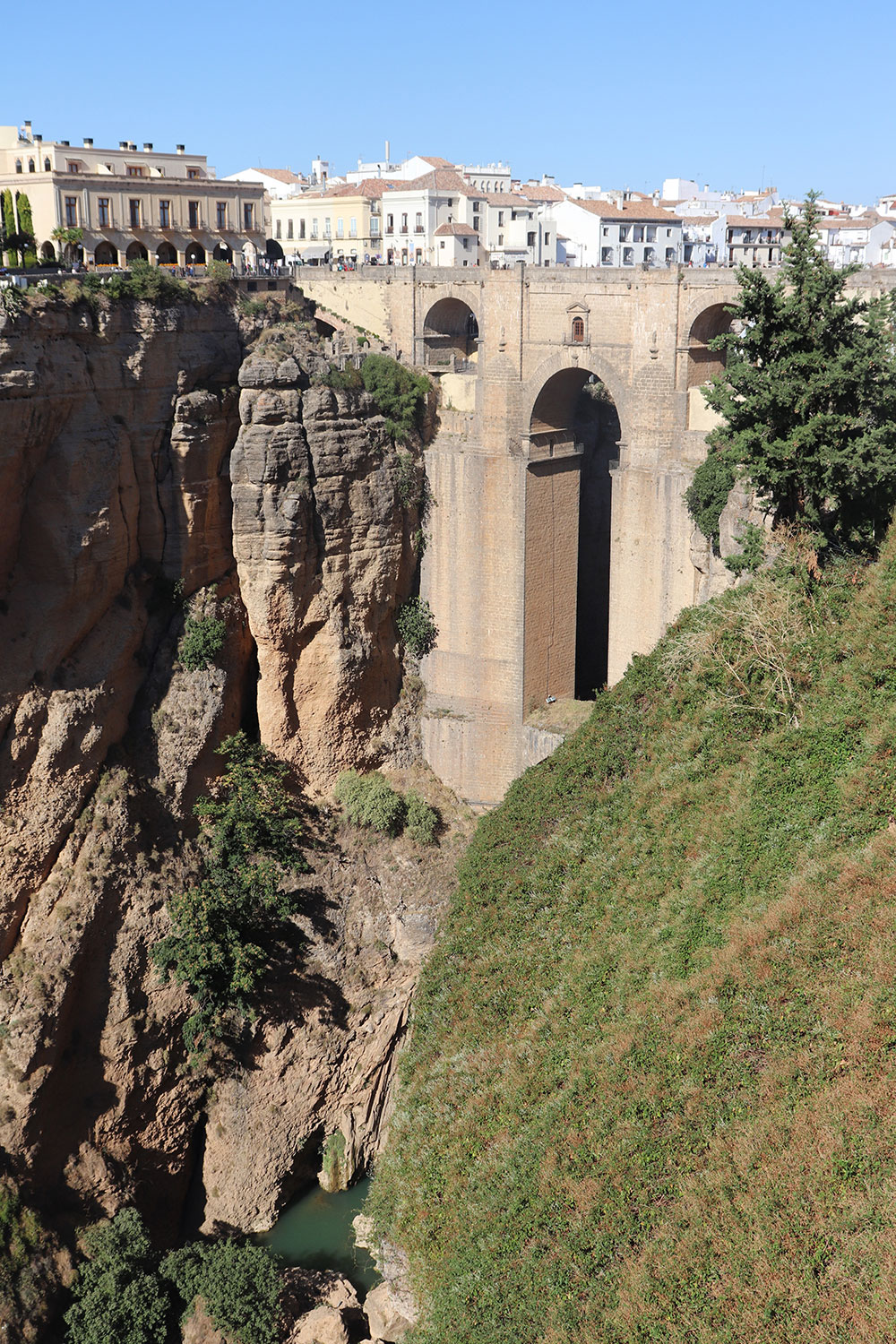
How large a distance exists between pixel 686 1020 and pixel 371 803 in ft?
42.9

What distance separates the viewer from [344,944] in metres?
22.4

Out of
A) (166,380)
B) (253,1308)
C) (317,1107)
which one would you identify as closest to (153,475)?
(166,380)

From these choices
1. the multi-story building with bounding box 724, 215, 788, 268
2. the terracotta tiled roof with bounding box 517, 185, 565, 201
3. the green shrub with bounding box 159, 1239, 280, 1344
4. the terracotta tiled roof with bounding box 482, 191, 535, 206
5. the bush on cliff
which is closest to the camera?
the green shrub with bounding box 159, 1239, 280, 1344

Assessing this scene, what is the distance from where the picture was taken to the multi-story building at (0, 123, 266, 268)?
25.9 m

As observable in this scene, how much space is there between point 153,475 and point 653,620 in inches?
361

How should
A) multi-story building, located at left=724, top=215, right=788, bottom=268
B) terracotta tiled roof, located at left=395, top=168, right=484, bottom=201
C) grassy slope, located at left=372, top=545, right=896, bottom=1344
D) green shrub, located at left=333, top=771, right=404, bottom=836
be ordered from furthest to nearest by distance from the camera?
terracotta tiled roof, located at left=395, top=168, right=484, bottom=201 < multi-story building, located at left=724, top=215, right=788, bottom=268 < green shrub, located at left=333, top=771, right=404, bottom=836 < grassy slope, located at left=372, top=545, right=896, bottom=1344

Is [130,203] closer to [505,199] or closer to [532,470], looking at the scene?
[532,470]

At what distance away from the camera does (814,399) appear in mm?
15109

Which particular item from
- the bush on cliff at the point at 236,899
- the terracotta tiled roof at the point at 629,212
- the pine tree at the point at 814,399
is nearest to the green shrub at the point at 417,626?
the bush on cliff at the point at 236,899

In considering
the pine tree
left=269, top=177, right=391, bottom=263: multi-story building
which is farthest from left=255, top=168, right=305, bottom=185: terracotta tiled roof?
the pine tree

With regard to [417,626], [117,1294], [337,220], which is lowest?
[117,1294]

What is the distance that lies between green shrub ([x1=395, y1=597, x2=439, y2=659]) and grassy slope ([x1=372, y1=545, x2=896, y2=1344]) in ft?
29.6

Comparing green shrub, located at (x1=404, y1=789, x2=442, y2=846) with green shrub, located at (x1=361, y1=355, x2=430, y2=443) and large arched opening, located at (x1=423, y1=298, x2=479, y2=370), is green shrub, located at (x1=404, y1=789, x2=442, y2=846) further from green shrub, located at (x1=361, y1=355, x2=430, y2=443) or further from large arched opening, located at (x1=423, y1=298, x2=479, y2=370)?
large arched opening, located at (x1=423, y1=298, x2=479, y2=370)

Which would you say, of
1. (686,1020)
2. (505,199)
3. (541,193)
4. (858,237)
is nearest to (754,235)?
(858,237)
